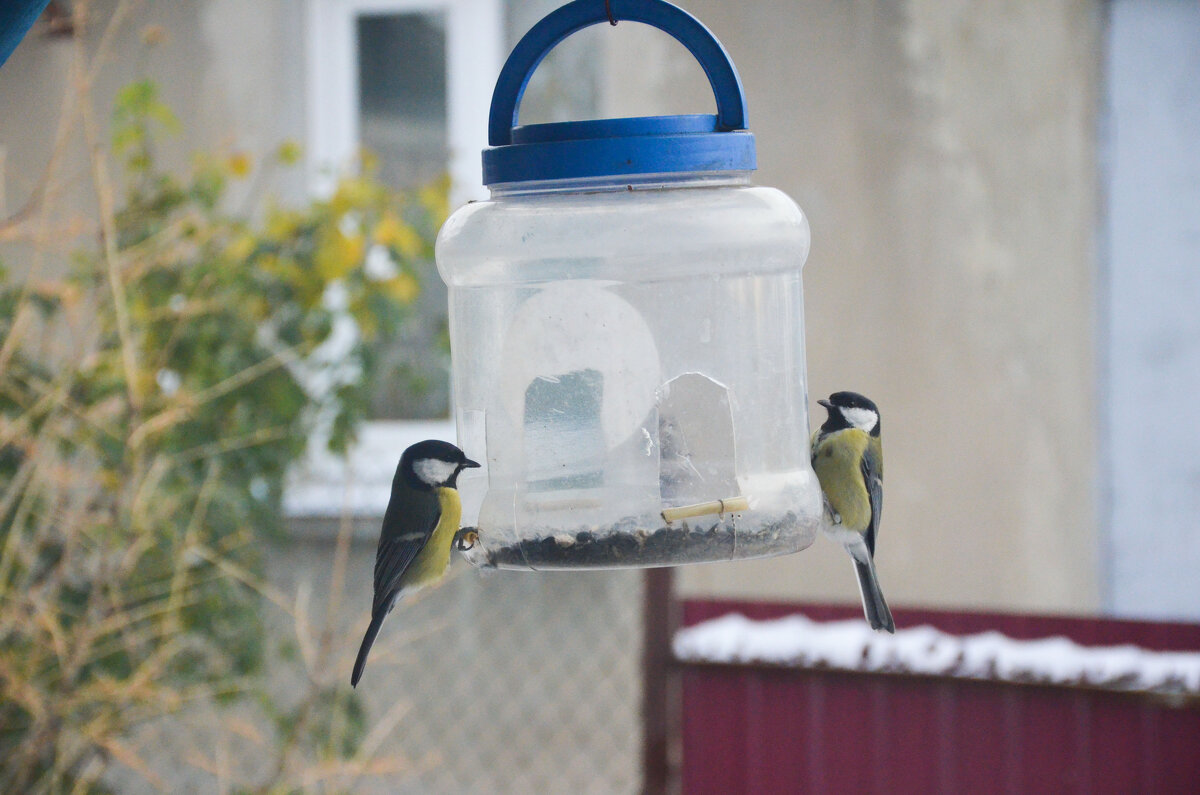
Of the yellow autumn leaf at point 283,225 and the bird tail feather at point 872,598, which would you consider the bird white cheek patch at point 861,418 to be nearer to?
the bird tail feather at point 872,598

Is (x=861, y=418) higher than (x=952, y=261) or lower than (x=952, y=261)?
lower

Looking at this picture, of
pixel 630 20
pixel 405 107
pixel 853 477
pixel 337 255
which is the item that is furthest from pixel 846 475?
pixel 405 107

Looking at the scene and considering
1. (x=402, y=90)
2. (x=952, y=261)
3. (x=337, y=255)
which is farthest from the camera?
(x=402, y=90)

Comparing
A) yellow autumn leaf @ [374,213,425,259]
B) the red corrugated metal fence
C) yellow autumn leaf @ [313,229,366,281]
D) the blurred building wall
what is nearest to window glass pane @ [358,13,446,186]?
yellow autumn leaf @ [374,213,425,259]

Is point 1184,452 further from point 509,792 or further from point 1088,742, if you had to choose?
point 509,792

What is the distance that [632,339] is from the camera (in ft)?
4.66

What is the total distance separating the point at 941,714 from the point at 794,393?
2104 mm

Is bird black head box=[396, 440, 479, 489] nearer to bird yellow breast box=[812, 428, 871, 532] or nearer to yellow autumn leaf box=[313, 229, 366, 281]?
bird yellow breast box=[812, 428, 871, 532]

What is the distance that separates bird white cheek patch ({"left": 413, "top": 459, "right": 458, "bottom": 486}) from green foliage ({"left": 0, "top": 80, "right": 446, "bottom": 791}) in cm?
126

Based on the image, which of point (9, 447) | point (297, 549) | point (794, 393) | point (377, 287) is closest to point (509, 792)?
point (297, 549)

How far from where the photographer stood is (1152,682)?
3189 mm

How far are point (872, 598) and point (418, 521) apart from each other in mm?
536

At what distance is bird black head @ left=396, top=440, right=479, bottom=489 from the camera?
1434mm

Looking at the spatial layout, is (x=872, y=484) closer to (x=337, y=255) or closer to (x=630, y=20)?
(x=630, y=20)
